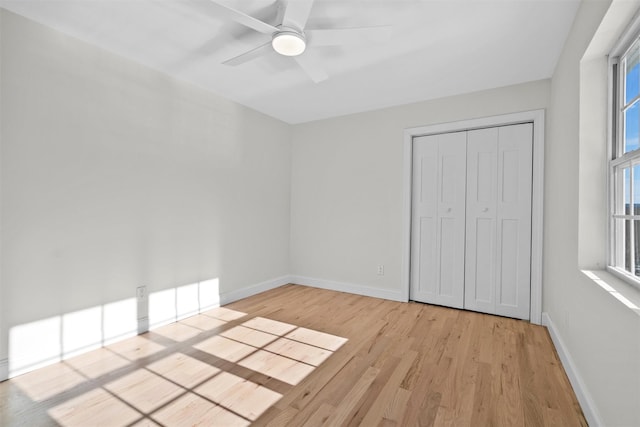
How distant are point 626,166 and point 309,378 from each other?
224 cm

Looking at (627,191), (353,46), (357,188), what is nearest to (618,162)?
(627,191)

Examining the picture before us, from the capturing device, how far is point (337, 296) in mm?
3922

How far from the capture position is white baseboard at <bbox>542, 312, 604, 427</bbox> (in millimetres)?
1509

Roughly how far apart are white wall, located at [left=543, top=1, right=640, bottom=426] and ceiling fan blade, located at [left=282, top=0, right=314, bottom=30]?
155cm

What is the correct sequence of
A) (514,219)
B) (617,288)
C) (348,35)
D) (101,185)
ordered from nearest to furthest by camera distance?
1. (617,288)
2. (348,35)
3. (101,185)
4. (514,219)

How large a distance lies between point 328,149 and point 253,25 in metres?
2.54

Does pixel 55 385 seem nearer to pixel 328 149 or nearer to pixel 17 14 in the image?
pixel 17 14

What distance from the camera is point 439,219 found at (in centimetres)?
355

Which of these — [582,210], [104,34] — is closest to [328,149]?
[104,34]

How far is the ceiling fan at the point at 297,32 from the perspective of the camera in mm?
1737

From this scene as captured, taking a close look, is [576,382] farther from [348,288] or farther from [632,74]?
[348,288]

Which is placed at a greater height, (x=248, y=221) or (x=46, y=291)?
(x=248, y=221)

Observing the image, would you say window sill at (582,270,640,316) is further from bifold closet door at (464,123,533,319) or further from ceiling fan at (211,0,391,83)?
ceiling fan at (211,0,391,83)

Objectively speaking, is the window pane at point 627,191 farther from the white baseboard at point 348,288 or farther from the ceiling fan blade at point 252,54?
the white baseboard at point 348,288
